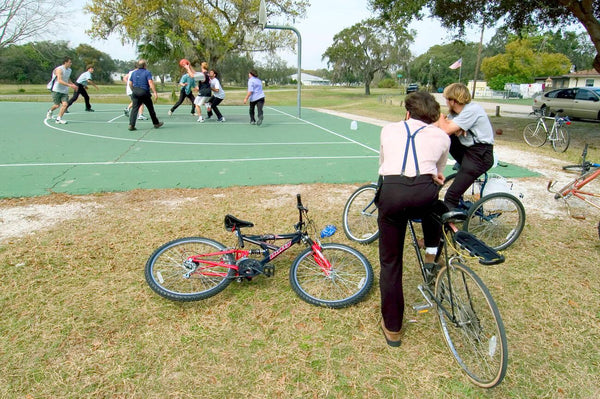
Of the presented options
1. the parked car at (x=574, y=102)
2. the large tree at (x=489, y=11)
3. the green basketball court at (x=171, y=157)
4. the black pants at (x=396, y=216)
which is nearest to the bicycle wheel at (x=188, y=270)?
the black pants at (x=396, y=216)

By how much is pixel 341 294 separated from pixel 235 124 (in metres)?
11.8

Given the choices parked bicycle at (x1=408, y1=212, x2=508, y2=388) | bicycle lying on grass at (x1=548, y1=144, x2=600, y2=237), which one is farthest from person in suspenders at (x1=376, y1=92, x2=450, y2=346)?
bicycle lying on grass at (x1=548, y1=144, x2=600, y2=237)

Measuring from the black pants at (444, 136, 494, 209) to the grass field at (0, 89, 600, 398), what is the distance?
82 centimetres

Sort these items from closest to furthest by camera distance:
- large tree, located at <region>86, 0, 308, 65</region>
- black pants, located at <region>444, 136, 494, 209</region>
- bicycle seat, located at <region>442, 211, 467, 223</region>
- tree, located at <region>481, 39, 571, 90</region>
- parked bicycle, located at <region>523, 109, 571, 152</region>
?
bicycle seat, located at <region>442, 211, 467, 223</region>
black pants, located at <region>444, 136, 494, 209</region>
parked bicycle, located at <region>523, 109, 571, 152</region>
large tree, located at <region>86, 0, 308, 65</region>
tree, located at <region>481, 39, 571, 90</region>

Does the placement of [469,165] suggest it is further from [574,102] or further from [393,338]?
[574,102]

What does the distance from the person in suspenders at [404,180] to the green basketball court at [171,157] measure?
4.21 metres

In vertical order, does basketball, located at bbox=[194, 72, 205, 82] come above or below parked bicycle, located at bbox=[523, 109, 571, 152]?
above

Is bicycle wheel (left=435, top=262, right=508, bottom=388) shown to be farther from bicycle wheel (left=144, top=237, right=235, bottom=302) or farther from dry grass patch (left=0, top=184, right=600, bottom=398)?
bicycle wheel (left=144, top=237, right=235, bottom=302)

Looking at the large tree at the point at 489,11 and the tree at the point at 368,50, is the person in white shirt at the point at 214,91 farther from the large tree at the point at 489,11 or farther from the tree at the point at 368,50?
the tree at the point at 368,50

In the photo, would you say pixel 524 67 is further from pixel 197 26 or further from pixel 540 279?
pixel 540 279

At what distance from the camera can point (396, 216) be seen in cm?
235

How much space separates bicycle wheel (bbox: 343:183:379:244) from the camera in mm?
4254

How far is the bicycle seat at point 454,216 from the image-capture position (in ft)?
7.46

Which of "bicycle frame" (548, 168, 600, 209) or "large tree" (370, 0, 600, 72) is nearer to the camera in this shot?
"bicycle frame" (548, 168, 600, 209)
